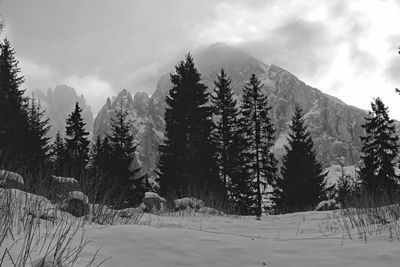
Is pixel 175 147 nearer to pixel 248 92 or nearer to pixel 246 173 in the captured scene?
pixel 246 173

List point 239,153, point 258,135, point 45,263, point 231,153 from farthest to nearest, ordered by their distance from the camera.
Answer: point 258,135 → point 239,153 → point 231,153 → point 45,263

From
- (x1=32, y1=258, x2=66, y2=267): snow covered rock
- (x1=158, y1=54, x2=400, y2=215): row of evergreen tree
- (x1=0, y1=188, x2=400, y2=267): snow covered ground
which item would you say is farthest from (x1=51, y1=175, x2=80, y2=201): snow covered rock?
(x1=158, y1=54, x2=400, y2=215): row of evergreen tree

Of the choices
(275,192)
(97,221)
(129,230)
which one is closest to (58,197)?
(97,221)

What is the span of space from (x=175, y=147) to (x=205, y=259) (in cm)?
2059

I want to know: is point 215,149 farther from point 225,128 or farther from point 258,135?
point 258,135

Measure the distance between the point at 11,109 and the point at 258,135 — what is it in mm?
16702

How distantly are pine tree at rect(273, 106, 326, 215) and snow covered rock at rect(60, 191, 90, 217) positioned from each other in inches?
825

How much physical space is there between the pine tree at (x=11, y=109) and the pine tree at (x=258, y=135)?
14543mm

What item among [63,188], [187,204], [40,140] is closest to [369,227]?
[63,188]

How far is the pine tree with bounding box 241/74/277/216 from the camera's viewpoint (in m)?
27.8

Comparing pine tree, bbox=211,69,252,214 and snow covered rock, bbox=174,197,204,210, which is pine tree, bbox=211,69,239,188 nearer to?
pine tree, bbox=211,69,252,214

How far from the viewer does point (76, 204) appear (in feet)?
22.1

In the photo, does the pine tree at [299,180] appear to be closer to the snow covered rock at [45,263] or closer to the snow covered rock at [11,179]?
the snow covered rock at [11,179]

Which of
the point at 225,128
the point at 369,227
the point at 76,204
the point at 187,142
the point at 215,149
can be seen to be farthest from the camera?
the point at 225,128
